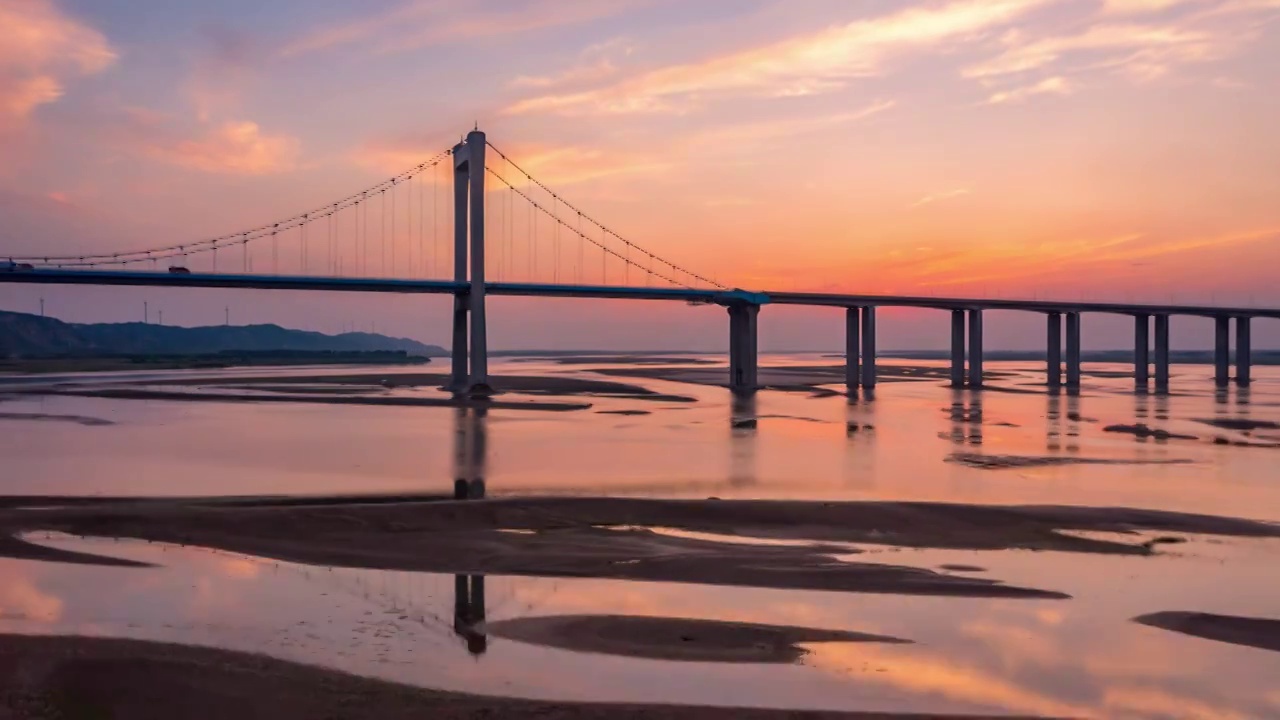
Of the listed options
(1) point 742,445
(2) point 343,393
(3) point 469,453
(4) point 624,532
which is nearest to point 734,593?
(4) point 624,532

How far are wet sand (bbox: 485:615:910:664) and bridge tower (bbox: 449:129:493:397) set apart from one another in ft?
168

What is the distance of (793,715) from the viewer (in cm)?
836

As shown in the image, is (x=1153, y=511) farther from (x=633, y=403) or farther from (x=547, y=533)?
(x=633, y=403)

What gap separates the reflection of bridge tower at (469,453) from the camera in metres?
22.8

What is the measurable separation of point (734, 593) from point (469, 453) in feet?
63.3

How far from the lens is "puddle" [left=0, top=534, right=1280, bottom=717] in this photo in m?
9.13

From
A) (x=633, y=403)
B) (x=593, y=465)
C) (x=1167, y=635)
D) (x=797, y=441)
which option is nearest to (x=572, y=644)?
(x=1167, y=635)

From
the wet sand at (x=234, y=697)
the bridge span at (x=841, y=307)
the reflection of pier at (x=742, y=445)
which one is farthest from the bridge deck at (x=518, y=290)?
the wet sand at (x=234, y=697)

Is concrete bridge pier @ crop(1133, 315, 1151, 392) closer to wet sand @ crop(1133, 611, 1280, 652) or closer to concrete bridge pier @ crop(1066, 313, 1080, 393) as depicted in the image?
concrete bridge pier @ crop(1066, 313, 1080, 393)

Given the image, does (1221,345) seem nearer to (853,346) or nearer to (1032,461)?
(853,346)

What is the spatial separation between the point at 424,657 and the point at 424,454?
2122cm

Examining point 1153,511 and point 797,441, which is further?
point 797,441

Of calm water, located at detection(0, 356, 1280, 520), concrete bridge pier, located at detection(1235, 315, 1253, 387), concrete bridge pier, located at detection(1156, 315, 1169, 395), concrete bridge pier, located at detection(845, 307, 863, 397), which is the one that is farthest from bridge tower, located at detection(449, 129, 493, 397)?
concrete bridge pier, located at detection(1235, 315, 1253, 387)

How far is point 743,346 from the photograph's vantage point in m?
78.2
